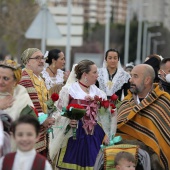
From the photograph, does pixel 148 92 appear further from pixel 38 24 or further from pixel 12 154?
pixel 38 24

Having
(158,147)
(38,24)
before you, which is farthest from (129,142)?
(38,24)

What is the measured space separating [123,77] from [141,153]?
5.34 m

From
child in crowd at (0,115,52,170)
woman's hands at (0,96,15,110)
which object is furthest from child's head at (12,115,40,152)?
woman's hands at (0,96,15,110)

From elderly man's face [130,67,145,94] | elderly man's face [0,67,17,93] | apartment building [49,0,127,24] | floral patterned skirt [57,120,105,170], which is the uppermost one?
elderly man's face [0,67,17,93]

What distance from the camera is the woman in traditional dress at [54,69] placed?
15.5 meters

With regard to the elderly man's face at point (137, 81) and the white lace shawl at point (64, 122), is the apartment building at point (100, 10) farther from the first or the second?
the elderly man's face at point (137, 81)

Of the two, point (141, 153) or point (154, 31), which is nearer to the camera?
point (141, 153)

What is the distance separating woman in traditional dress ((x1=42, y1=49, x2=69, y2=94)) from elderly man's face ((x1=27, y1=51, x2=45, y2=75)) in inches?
91.5

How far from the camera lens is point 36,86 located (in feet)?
38.8

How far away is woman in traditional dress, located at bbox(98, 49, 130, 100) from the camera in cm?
1527

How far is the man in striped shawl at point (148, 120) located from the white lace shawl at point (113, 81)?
4038 millimetres

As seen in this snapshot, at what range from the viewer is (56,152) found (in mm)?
12367

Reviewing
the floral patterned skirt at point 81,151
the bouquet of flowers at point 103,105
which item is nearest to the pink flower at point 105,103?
the bouquet of flowers at point 103,105

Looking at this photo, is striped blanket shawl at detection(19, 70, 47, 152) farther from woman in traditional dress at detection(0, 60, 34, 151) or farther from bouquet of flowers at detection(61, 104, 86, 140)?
woman in traditional dress at detection(0, 60, 34, 151)
